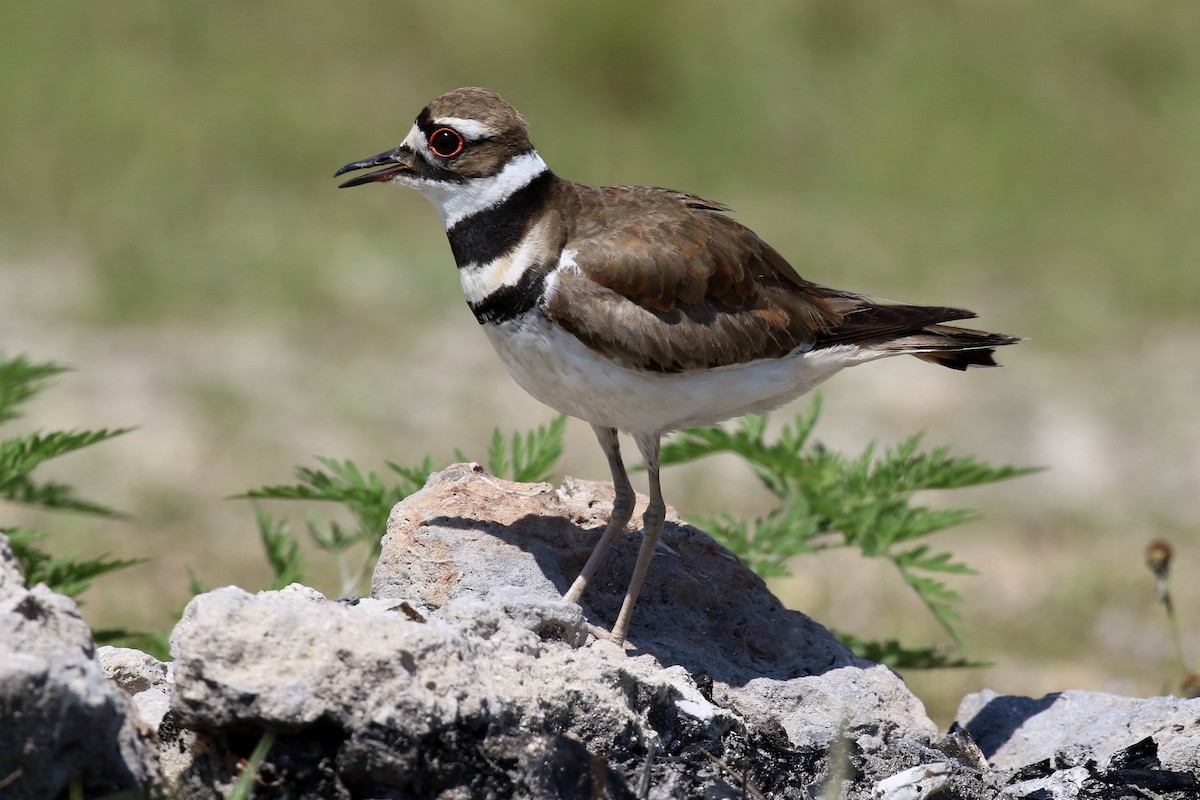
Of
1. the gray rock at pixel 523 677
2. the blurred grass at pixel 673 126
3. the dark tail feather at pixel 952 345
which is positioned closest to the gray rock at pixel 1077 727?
the gray rock at pixel 523 677

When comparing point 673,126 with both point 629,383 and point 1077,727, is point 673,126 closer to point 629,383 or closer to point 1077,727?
point 629,383

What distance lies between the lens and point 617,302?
473 cm

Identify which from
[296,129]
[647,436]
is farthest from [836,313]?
[296,129]

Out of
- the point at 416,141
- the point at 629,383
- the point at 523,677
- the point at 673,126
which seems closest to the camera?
the point at 523,677

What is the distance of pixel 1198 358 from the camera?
11.5m

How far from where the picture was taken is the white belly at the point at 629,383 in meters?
4.68

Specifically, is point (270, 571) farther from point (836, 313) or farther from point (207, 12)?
point (207, 12)

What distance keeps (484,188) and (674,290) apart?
713 millimetres

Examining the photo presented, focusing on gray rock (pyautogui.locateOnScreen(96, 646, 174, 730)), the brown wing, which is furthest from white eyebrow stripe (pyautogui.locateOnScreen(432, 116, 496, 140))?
gray rock (pyautogui.locateOnScreen(96, 646, 174, 730))

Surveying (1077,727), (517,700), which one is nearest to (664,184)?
(1077,727)

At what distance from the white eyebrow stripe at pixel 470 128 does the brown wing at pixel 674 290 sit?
36cm

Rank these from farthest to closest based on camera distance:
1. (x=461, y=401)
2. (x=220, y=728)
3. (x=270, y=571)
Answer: (x=461, y=401), (x=270, y=571), (x=220, y=728)

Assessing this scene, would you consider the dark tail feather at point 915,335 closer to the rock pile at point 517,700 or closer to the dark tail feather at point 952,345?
the dark tail feather at point 952,345

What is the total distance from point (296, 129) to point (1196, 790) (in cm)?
1088
